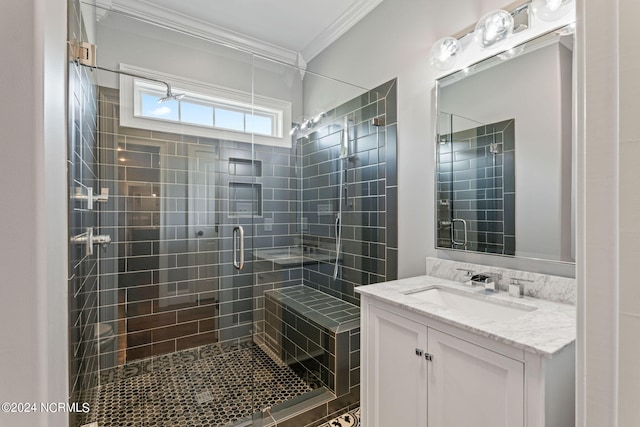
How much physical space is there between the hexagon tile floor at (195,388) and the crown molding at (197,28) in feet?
8.10

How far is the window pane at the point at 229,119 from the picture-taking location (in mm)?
2289

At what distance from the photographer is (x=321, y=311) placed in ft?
7.28

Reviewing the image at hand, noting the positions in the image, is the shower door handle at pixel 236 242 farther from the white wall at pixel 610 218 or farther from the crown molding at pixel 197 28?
the white wall at pixel 610 218

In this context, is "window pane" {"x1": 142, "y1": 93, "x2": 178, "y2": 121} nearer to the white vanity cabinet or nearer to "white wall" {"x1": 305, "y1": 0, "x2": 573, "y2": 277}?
"white wall" {"x1": 305, "y1": 0, "x2": 573, "y2": 277}

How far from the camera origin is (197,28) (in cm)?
253

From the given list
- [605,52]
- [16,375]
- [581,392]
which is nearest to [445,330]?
[581,392]

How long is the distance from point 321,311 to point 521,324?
144 centimetres

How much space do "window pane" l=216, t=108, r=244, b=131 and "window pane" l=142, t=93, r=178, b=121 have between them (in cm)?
33

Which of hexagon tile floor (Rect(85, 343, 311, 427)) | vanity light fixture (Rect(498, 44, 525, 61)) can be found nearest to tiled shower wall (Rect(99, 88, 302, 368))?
hexagon tile floor (Rect(85, 343, 311, 427))

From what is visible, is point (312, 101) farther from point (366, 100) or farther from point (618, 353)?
point (618, 353)

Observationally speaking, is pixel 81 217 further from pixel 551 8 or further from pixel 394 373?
pixel 551 8

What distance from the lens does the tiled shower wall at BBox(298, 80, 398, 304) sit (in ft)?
6.76

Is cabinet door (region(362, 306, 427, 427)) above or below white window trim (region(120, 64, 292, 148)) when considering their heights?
below

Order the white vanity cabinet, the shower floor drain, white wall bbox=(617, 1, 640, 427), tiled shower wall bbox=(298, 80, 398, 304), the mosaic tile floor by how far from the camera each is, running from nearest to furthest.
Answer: white wall bbox=(617, 1, 640, 427)
the white vanity cabinet
the mosaic tile floor
the shower floor drain
tiled shower wall bbox=(298, 80, 398, 304)
